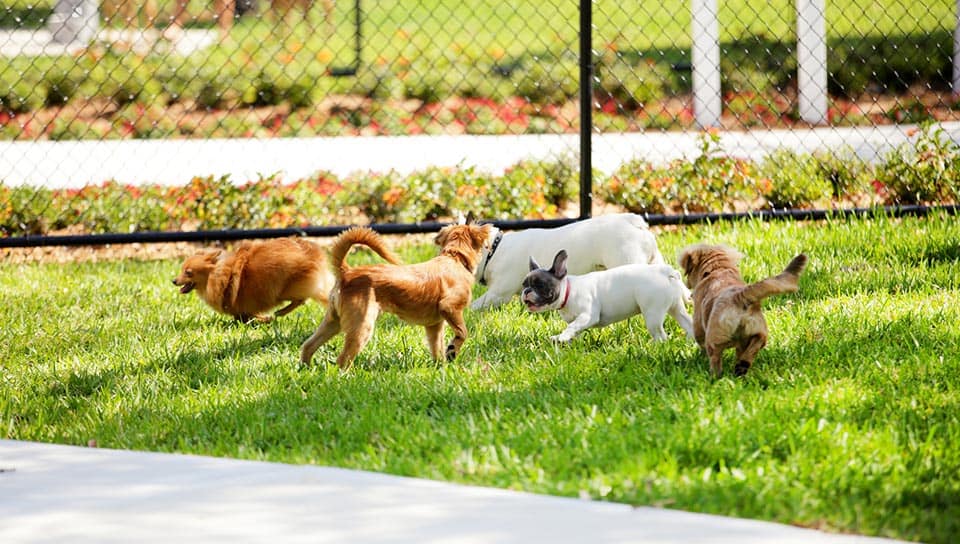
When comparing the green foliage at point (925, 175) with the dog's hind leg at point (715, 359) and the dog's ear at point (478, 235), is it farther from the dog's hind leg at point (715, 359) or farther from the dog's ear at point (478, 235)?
the dog's hind leg at point (715, 359)

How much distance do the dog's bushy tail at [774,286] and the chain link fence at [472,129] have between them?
3.39 meters

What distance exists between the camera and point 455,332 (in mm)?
5277

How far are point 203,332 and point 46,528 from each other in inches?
110

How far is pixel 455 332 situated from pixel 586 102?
9.99ft

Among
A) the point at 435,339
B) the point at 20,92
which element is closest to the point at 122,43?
the point at 20,92

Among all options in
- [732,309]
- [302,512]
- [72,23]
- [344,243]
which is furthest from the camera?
[72,23]

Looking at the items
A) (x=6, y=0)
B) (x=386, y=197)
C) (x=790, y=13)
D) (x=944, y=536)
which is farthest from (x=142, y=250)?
(x=6, y=0)

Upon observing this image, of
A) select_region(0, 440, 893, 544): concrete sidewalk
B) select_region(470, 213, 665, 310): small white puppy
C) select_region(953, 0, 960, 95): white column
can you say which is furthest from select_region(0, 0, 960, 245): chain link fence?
select_region(0, 440, 893, 544): concrete sidewalk

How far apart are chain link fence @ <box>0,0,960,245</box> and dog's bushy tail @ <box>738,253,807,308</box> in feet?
11.1

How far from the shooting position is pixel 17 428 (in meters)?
4.78

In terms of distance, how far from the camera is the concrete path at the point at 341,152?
10.8m

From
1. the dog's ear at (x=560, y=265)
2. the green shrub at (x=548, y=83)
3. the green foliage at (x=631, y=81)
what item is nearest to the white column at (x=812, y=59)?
the green foliage at (x=631, y=81)

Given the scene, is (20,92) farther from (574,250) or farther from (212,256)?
(574,250)

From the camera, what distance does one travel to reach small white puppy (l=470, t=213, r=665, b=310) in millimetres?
6188
